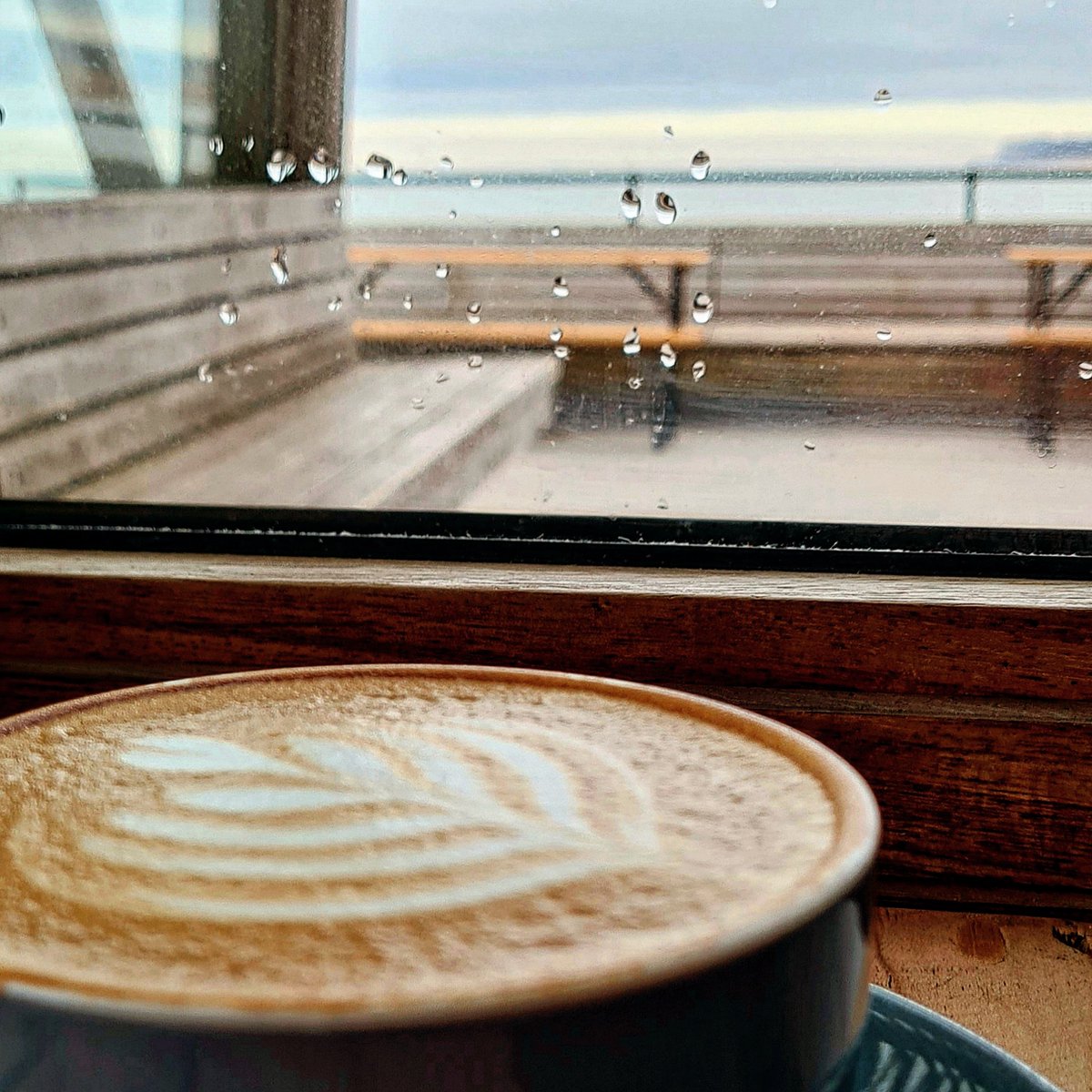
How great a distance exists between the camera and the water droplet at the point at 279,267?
1189 millimetres

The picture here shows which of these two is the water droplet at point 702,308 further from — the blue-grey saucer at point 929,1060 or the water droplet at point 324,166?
the blue-grey saucer at point 929,1060

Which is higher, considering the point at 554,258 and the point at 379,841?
the point at 554,258

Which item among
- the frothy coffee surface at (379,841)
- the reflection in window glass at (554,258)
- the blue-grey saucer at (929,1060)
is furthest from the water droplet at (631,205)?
the blue-grey saucer at (929,1060)

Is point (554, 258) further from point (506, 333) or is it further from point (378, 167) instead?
point (378, 167)

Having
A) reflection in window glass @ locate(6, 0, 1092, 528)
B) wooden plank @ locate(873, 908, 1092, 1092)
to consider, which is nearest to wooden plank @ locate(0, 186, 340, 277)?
reflection in window glass @ locate(6, 0, 1092, 528)

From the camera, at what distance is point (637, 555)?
1.09 metres

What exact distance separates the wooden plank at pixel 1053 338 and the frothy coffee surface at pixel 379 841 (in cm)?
62

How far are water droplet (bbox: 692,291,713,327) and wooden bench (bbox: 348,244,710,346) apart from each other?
11 mm

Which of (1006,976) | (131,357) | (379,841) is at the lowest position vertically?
(1006,976)

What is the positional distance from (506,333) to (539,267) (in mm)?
68

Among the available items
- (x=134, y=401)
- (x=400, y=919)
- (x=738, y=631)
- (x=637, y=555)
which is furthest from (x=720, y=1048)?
(x=134, y=401)

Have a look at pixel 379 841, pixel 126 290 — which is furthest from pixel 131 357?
pixel 379 841

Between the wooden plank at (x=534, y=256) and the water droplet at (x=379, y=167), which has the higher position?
the water droplet at (x=379, y=167)

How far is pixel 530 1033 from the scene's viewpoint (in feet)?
1.20
